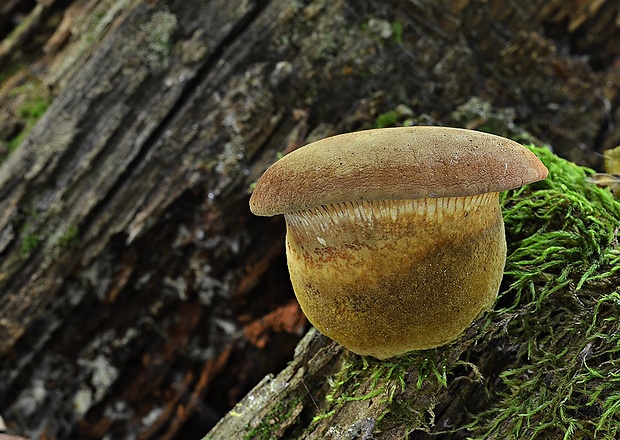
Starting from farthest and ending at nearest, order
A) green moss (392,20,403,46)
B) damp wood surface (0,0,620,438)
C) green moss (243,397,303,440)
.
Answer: green moss (392,20,403,46), damp wood surface (0,0,620,438), green moss (243,397,303,440)

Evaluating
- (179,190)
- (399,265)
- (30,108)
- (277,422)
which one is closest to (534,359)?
(399,265)

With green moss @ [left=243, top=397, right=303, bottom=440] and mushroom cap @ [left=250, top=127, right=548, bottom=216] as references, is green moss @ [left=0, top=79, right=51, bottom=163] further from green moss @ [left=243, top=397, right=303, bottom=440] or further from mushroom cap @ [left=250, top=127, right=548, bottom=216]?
mushroom cap @ [left=250, top=127, right=548, bottom=216]

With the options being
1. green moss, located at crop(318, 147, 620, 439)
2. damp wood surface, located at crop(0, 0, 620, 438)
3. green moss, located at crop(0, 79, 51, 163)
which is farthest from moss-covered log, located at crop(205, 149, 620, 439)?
green moss, located at crop(0, 79, 51, 163)

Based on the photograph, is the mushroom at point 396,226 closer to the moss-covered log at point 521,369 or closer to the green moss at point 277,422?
the moss-covered log at point 521,369

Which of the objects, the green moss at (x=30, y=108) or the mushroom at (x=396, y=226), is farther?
the green moss at (x=30, y=108)

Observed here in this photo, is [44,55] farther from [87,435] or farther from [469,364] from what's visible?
[469,364]

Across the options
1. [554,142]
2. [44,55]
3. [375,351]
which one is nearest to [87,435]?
[375,351]

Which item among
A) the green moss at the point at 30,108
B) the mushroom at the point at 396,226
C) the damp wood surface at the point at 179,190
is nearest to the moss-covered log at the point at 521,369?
the mushroom at the point at 396,226
